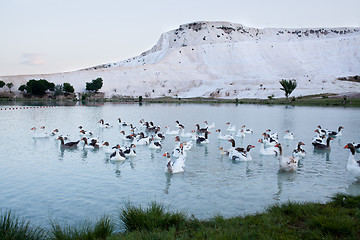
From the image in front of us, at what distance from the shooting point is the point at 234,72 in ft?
427

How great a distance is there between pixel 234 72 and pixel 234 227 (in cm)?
12698

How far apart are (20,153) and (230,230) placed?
15.4m

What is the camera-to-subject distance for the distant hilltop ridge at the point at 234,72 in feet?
322

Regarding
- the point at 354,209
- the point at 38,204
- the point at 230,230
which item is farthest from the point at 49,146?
the point at 354,209

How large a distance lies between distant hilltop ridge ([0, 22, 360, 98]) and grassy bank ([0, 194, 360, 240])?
7881 cm

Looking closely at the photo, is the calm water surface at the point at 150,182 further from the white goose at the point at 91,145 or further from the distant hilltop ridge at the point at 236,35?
the distant hilltop ridge at the point at 236,35

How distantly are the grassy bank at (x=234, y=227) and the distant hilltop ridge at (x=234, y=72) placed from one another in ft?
259

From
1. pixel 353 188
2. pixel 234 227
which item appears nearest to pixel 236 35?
pixel 353 188

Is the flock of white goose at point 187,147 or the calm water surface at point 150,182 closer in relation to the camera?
the calm water surface at point 150,182

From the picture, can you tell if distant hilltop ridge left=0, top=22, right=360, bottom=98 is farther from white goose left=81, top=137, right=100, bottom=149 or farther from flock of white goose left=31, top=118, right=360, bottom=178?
white goose left=81, top=137, right=100, bottom=149

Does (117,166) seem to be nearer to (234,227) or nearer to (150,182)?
(150,182)

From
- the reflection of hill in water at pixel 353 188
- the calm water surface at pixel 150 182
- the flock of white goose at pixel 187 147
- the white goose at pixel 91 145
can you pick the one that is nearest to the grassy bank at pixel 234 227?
the calm water surface at pixel 150 182

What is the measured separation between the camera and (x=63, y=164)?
622 inches

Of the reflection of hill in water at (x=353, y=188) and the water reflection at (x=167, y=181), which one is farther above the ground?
the reflection of hill in water at (x=353, y=188)
